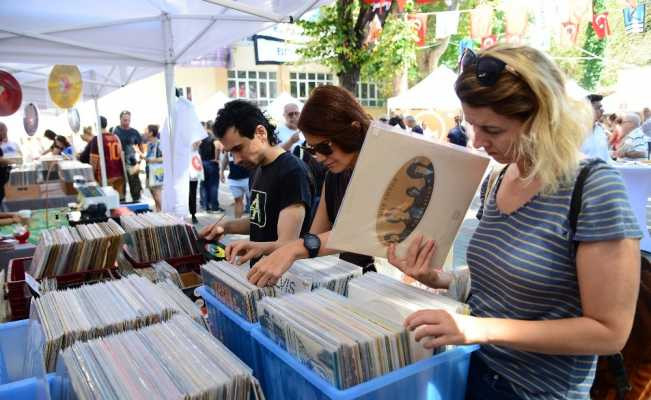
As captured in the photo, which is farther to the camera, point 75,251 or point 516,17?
point 516,17

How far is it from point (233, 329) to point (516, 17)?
12.7 metres

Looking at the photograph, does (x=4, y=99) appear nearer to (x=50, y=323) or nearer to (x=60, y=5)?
(x=60, y=5)

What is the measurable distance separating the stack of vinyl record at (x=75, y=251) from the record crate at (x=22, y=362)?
0.48 meters

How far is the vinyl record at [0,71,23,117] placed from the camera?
17.6 ft

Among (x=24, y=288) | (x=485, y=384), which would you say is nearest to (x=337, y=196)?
(x=485, y=384)

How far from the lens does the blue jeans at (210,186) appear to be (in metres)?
9.54

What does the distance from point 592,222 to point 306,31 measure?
32.9 feet

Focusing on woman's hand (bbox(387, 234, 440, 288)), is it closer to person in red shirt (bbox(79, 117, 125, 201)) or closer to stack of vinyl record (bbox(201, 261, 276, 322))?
stack of vinyl record (bbox(201, 261, 276, 322))

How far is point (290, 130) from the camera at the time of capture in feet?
25.6

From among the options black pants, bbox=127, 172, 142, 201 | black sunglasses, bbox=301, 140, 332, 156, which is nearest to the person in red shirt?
black pants, bbox=127, 172, 142, 201

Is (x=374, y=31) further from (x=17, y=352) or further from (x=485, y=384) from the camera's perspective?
(x=485, y=384)

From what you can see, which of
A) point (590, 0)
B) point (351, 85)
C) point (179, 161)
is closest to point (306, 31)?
point (351, 85)

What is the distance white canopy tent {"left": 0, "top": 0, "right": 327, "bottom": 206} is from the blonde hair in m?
2.80

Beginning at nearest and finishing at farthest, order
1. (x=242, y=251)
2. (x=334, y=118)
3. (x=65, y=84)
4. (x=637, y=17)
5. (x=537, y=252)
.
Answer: (x=537, y=252), (x=242, y=251), (x=334, y=118), (x=65, y=84), (x=637, y=17)
